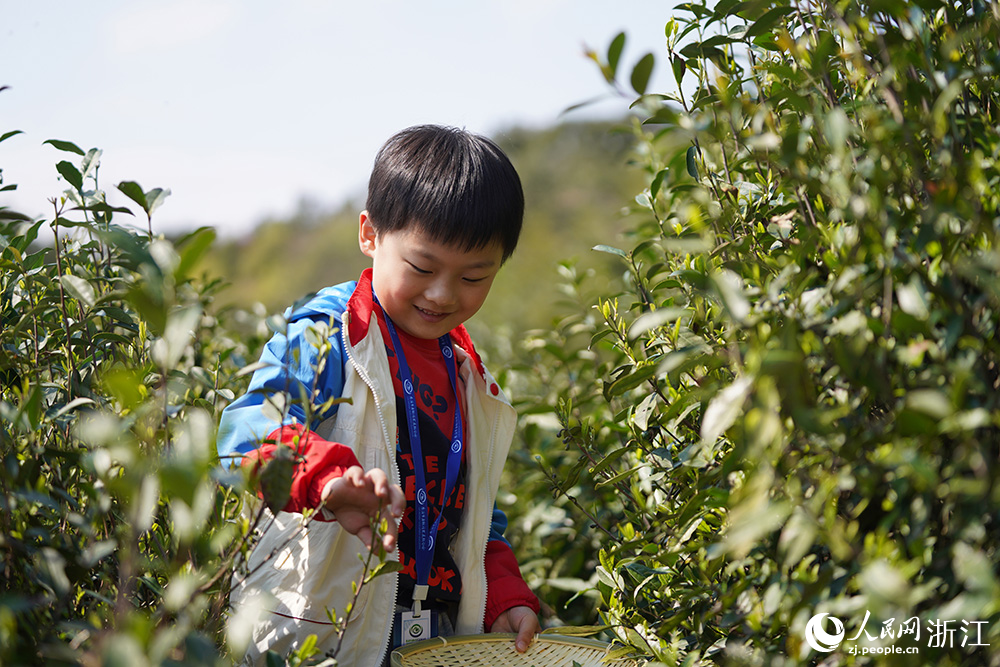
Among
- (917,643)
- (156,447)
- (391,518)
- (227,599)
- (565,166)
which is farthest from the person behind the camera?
(565,166)

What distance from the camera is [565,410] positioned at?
1.81 metres

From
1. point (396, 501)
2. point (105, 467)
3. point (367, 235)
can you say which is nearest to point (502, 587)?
point (396, 501)

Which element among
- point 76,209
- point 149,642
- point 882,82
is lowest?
point 149,642

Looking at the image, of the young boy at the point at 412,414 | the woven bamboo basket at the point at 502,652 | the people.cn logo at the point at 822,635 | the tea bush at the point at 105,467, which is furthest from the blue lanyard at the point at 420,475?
the people.cn logo at the point at 822,635

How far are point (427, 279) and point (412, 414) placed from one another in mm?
295

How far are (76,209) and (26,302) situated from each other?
204 mm

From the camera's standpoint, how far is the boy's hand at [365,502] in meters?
1.16

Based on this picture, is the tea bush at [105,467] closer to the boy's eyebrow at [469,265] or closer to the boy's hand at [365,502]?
the boy's hand at [365,502]

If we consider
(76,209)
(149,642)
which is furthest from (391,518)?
(76,209)

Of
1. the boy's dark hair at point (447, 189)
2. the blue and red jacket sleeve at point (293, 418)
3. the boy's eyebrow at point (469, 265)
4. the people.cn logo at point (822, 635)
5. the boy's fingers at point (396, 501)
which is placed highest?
the boy's dark hair at point (447, 189)

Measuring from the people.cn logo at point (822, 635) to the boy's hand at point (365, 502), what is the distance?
0.56 m

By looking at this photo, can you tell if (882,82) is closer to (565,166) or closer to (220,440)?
(220,440)

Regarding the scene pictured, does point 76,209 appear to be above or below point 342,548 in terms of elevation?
above

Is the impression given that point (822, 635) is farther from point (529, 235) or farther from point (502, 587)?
point (529, 235)
